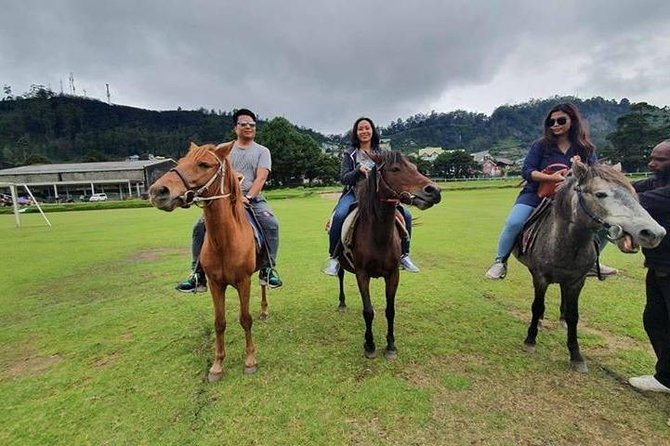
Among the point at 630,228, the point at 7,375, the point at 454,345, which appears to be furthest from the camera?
the point at 454,345

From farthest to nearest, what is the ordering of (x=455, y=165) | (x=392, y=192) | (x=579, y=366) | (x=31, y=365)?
1. (x=455, y=165)
2. (x=31, y=365)
3. (x=579, y=366)
4. (x=392, y=192)

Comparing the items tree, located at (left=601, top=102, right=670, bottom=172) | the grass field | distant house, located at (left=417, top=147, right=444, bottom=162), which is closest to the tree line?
tree, located at (left=601, top=102, right=670, bottom=172)

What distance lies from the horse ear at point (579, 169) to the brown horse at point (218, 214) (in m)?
3.40

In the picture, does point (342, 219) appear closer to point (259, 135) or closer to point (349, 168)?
point (349, 168)

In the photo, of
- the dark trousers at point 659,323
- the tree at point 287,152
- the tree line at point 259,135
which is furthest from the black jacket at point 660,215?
the tree at point 287,152

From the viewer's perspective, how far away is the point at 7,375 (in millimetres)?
4430

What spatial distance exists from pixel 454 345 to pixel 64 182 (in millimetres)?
77536

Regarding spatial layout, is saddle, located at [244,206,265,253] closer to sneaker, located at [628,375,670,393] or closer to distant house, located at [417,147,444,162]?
sneaker, located at [628,375,670,393]

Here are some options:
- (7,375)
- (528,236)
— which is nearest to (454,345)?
(528,236)

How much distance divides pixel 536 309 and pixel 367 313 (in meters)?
2.13

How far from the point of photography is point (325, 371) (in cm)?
424

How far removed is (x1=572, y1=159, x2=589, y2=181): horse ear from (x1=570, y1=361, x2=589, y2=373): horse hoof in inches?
Result: 86.0

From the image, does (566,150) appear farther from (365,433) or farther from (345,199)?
(365,433)

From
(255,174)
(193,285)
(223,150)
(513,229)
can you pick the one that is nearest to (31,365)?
(193,285)
